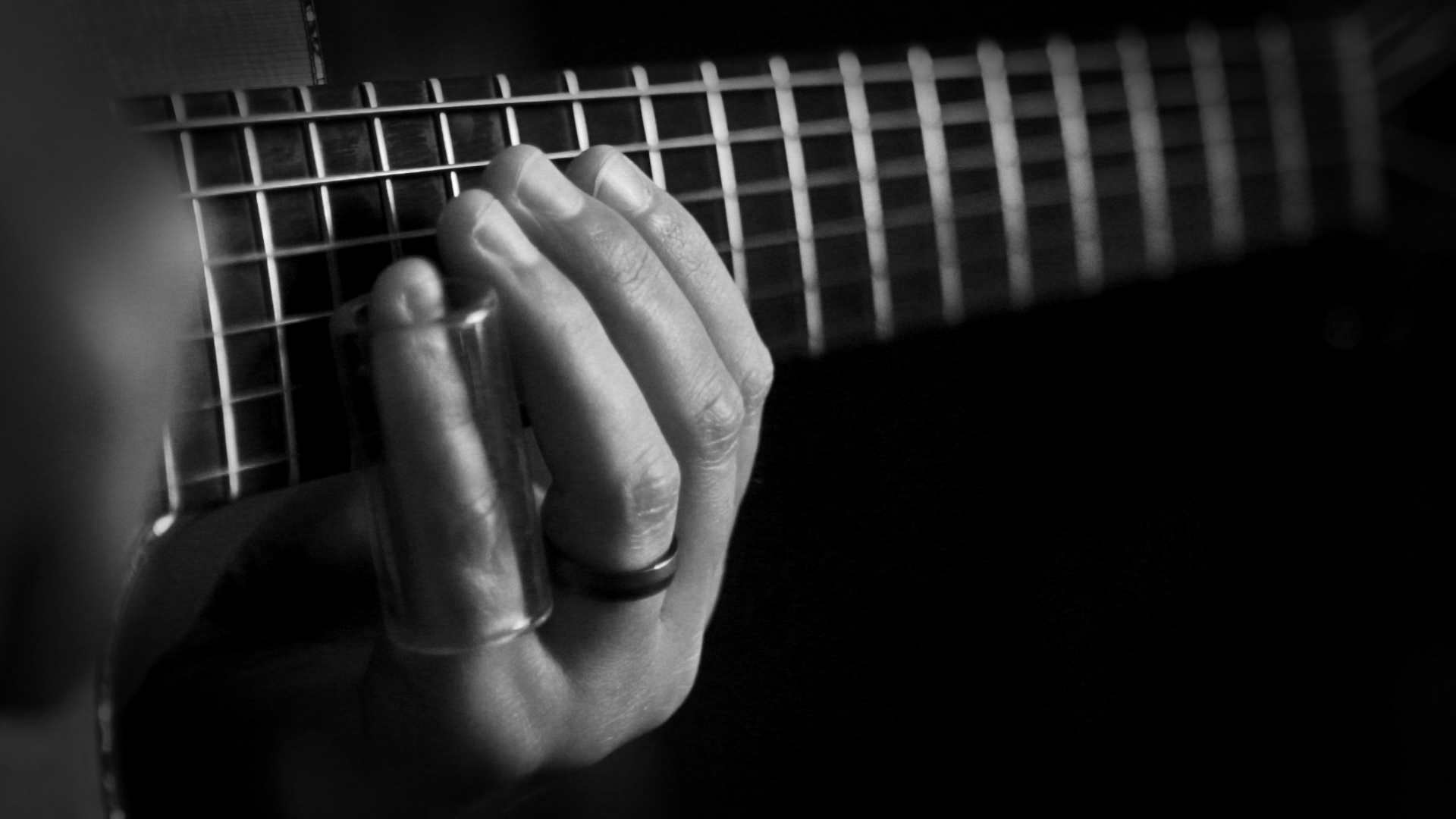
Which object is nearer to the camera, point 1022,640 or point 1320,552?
point 1022,640

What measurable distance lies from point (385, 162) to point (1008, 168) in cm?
27

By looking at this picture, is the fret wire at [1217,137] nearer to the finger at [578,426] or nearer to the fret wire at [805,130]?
the fret wire at [805,130]

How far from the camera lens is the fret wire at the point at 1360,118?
0.58 m

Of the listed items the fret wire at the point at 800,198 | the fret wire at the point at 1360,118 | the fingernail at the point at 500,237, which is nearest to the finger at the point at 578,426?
the fingernail at the point at 500,237

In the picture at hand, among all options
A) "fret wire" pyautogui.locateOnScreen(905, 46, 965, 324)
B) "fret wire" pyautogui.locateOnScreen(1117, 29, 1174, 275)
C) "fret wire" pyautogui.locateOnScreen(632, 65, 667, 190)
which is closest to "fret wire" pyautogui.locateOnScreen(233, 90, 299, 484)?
"fret wire" pyautogui.locateOnScreen(632, 65, 667, 190)

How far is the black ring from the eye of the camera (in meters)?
0.24

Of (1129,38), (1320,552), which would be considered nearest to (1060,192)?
(1129,38)

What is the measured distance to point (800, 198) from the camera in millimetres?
332

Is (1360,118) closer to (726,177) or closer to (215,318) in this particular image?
(726,177)

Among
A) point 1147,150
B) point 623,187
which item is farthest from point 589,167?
point 1147,150

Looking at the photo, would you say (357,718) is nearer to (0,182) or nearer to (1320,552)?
(0,182)

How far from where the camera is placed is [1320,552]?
0.49m

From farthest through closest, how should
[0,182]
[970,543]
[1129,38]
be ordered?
[1129,38] < [970,543] < [0,182]

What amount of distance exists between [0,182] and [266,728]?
0.13 m
